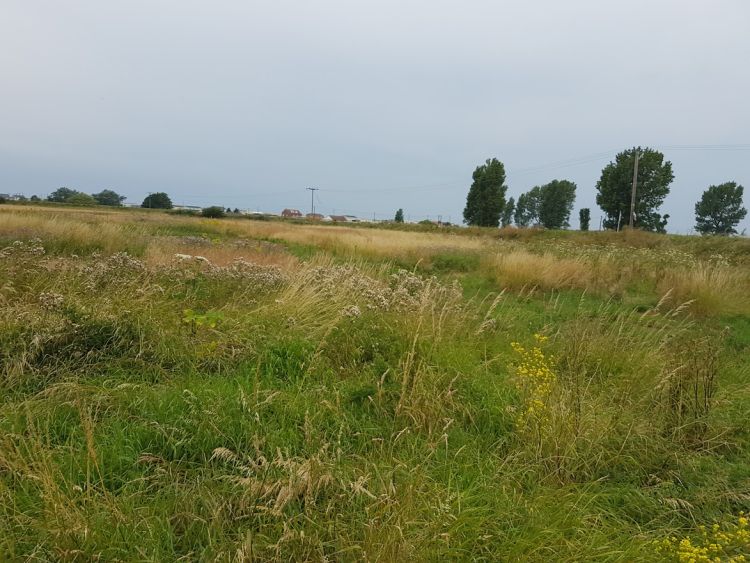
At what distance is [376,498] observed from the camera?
6.36 ft

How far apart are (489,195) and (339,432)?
205ft

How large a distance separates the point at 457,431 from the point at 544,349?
202 centimetres

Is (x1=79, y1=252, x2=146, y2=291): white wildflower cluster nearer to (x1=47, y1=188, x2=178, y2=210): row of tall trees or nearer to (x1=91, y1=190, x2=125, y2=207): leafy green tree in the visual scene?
(x1=47, y1=188, x2=178, y2=210): row of tall trees

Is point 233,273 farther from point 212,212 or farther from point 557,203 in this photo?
point 557,203

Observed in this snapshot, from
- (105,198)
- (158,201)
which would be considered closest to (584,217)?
(158,201)

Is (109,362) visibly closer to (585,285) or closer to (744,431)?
(744,431)

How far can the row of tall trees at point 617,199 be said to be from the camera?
145ft

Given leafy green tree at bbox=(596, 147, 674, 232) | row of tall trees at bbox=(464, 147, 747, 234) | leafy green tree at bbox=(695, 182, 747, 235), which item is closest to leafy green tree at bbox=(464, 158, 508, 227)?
row of tall trees at bbox=(464, 147, 747, 234)

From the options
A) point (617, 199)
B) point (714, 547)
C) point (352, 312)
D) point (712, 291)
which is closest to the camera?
point (714, 547)

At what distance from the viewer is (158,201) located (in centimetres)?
8419

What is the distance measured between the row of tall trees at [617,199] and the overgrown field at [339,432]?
36.7 metres

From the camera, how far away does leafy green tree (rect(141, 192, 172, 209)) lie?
8288 centimetres

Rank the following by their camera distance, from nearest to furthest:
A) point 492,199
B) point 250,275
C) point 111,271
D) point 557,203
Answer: point 111,271, point 250,275, point 492,199, point 557,203

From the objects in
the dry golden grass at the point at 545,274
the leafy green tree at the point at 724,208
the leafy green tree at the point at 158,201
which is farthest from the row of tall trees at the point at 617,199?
the leafy green tree at the point at 158,201
